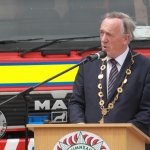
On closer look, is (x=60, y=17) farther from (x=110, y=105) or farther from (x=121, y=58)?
(x=110, y=105)

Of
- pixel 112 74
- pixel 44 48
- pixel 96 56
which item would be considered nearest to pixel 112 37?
pixel 112 74

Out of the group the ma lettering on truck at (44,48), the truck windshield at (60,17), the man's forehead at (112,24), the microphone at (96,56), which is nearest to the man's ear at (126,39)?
the man's forehead at (112,24)

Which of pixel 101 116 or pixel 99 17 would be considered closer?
pixel 101 116

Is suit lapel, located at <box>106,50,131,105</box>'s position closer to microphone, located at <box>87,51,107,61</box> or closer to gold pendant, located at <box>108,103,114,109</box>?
gold pendant, located at <box>108,103,114,109</box>

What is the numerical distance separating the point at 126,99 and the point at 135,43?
1227mm

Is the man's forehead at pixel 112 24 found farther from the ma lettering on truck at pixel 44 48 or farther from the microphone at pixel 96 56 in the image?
the ma lettering on truck at pixel 44 48

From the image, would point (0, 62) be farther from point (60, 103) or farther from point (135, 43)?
point (135, 43)

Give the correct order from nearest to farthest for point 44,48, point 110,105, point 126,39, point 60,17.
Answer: point 110,105
point 126,39
point 44,48
point 60,17

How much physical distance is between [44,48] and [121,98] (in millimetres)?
1250

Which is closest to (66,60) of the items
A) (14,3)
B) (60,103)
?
(60,103)

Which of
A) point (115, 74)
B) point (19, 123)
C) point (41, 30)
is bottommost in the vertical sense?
point (19, 123)

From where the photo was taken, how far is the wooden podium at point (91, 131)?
448 centimetres

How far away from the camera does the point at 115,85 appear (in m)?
5.21

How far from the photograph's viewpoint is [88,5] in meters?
6.39
